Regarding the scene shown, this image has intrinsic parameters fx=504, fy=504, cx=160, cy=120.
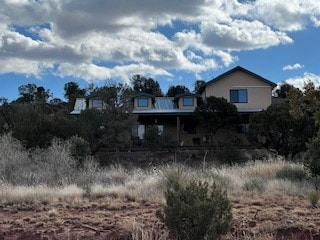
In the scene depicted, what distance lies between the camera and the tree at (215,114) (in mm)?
43781

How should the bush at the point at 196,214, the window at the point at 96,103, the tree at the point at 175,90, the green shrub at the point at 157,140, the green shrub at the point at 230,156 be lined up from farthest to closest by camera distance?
the tree at the point at 175,90 → the window at the point at 96,103 → the green shrub at the point at 157,140 → the green shrub at the point at 230,156 → the bush at the point at 196,214

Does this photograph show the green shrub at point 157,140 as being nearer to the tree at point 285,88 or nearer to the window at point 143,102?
the window at point 143,102

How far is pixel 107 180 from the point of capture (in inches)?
728

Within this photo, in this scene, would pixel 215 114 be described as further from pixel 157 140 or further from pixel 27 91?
pixel 27 91

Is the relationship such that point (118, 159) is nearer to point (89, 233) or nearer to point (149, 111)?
point (149, 111)

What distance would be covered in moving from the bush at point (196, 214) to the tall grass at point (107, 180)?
4.30 meters

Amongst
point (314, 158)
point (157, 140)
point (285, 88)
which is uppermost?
point (285, 88)

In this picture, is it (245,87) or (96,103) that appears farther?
(245,87)

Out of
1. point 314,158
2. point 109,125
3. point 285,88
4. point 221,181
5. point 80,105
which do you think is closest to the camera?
point 221,181

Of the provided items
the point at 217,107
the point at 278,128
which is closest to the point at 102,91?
the point at 217,107

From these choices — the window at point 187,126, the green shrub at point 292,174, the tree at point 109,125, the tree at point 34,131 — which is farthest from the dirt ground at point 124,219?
the window at point 187,126

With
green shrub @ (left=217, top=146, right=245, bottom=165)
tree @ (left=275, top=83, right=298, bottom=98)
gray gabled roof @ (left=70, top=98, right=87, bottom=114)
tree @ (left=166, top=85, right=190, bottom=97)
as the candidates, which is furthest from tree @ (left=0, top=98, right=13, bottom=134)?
tree @ (left=166, top=85, right=190, bottom=97)

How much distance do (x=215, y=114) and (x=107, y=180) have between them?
2632 centimetres

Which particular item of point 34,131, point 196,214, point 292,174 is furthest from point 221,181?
point 34,131
